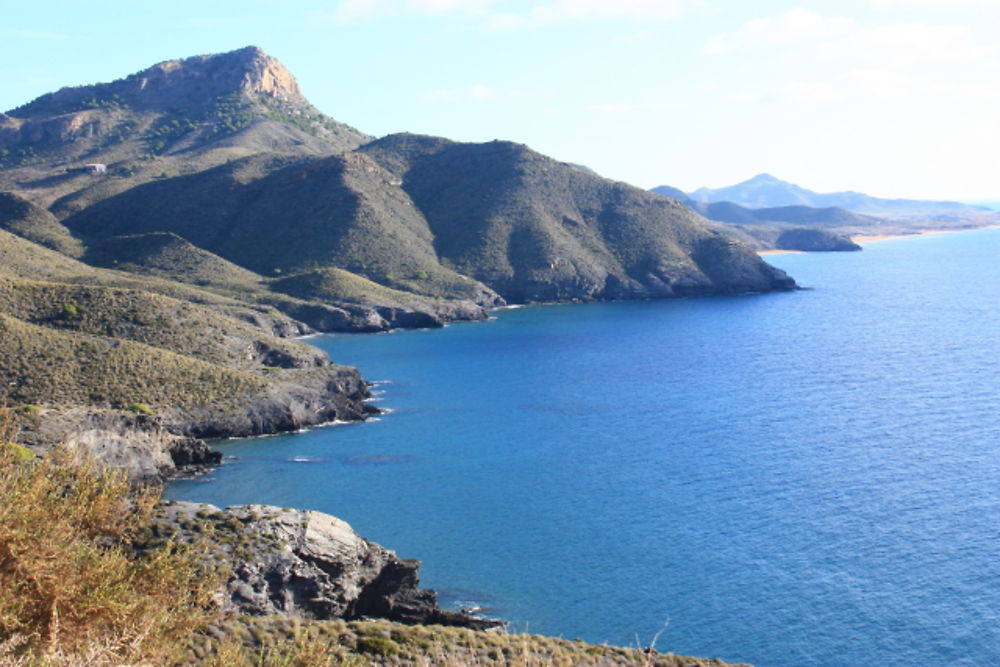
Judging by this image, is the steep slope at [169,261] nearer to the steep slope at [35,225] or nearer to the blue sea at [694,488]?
the steep slope at [35,225]

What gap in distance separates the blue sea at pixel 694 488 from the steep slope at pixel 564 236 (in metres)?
54.6

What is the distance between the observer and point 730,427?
69750 mm

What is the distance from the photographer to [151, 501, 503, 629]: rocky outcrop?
119 feet

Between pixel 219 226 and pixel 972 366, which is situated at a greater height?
pixel 219 226

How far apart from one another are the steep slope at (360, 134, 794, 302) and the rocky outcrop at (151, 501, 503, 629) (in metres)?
120

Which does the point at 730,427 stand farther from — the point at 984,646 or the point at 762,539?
the point at 984,646

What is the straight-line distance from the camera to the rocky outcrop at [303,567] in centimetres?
3625

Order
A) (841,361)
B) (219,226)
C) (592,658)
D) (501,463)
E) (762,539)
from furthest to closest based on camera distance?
(219,226)
(841,361)
(501,463)
(762,539)
(592,658)

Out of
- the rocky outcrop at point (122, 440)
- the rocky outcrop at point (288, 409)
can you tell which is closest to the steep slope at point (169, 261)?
the rocky outcrop at point (288, 409)

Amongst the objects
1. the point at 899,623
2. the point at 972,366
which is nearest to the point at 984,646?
the point at 899,623

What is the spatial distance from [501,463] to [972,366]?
5453 centimetres

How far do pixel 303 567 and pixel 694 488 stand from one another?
1038 inches

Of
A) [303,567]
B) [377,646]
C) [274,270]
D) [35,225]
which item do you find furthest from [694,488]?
[35,225]

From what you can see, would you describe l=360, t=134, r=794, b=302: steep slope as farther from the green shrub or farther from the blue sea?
the green shrub
